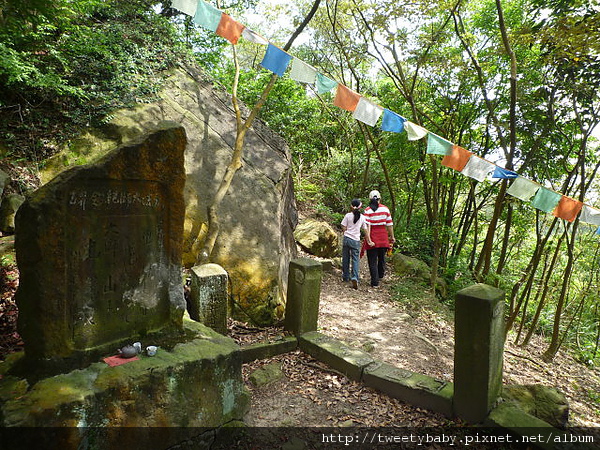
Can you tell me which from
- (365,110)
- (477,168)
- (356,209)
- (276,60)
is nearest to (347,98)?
(365,110)

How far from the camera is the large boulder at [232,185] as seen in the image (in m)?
5.70

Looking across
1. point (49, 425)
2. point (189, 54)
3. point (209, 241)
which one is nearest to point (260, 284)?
point (209, 241)

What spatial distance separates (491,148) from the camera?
30.2ft

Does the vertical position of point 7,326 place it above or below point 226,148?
below

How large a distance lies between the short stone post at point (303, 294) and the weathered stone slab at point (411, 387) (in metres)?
1.11

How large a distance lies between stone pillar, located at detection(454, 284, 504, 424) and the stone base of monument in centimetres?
213

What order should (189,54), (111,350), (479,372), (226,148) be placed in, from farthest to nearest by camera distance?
(189,54) < (226,148) < (479,372) < (111,350)

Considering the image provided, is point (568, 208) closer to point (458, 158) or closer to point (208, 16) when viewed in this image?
point (458, 158)

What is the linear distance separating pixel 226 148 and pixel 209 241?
2310mm

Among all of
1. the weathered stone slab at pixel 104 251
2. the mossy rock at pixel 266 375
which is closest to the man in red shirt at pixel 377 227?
the mossy rock at pixel 266 375

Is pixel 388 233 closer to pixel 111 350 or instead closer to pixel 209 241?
pixel 209 241

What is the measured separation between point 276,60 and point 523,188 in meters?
4.20

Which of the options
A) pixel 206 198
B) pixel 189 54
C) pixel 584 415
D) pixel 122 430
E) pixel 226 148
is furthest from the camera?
pixel 189 54

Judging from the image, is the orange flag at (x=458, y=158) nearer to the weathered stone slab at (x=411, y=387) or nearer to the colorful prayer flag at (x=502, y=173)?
the colorful prayer flag at (x=502, y=173)
